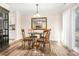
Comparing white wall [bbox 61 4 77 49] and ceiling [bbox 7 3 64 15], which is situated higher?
ceiling [bbox 7 3 64 15]

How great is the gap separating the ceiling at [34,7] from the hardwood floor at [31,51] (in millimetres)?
1007

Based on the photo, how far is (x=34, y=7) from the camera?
13.7 feet

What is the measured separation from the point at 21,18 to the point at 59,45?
146 cm

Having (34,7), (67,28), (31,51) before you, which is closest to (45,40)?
(31,51)

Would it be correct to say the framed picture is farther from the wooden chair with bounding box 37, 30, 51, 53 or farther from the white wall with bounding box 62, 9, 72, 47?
the white wall with bounding box 62, 9, 72, 47

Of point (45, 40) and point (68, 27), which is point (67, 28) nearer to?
point (68, 27)

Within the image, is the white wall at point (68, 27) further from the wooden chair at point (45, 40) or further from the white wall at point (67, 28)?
the wooden chair at point (45, 40)

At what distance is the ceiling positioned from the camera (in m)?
4.04

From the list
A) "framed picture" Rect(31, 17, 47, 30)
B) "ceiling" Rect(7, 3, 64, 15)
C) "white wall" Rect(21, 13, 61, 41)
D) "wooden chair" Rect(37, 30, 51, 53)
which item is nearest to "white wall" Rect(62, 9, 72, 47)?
"white wall" Rect(21, 13, 61, 41)

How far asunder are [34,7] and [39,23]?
0.55 meters

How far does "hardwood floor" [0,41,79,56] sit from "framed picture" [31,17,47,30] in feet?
2.02

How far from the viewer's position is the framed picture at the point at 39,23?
171 inches

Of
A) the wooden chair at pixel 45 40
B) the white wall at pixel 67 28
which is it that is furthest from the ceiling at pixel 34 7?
the wooden chair at pixel 45 40

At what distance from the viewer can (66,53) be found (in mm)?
4141
